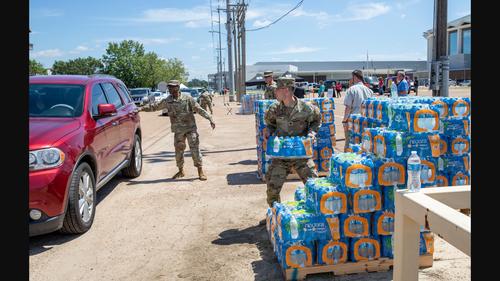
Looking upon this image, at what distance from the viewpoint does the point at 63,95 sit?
259 inches

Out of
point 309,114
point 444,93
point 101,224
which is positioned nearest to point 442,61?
point 444,93

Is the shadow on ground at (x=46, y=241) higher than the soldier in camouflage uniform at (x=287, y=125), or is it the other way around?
the soldier in camouflage uniform at (x=287, y=125)

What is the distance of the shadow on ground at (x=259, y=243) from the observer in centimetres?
451

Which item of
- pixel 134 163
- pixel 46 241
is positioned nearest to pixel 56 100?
pixel 46 241

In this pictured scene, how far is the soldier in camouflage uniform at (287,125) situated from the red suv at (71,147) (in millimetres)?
2364

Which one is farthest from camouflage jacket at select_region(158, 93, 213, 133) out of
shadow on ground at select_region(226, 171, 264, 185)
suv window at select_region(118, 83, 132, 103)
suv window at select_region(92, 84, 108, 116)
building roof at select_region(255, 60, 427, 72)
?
building roof at select_region(255, 60, 427, 72)

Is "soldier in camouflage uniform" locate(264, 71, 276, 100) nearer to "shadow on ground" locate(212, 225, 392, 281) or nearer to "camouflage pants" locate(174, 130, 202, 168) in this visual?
"camouflage pants" locate(174, 130, 202, 168)

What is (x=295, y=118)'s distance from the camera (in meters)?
5.85

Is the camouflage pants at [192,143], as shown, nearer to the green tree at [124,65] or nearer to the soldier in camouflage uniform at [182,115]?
the soldier in camouflage uniform at [182,115]

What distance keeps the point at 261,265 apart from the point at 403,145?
1906mm

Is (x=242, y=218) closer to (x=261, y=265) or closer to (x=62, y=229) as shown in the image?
(x=261, y=265)

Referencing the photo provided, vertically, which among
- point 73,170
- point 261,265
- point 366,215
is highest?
point 73,170

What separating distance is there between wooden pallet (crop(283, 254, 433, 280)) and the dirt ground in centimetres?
7

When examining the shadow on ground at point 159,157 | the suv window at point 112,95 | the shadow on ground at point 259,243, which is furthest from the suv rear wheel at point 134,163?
the shadow on ground at point 259,243
